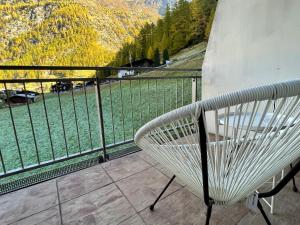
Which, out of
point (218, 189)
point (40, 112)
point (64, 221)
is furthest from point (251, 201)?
point (40, 112)

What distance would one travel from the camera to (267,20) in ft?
6.92

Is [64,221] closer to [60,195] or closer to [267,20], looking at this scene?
[60,195]

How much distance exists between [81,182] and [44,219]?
0.47m

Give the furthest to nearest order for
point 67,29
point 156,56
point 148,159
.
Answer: point 67,29
point 156,56
point 148,159

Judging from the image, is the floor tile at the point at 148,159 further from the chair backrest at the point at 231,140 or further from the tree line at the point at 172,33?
the tree line at the point at 172,33

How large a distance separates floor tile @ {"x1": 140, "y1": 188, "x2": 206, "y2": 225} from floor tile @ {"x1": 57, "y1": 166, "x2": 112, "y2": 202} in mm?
593

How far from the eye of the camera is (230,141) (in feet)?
2.40

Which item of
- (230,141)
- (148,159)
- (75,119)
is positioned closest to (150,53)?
(75,119)

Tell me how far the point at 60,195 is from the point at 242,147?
1590 mm

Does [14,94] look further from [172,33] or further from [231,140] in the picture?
[172,33]

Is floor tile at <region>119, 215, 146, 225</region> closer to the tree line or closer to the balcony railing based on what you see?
the balcony railing

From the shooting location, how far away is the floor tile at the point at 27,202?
4.71 feet

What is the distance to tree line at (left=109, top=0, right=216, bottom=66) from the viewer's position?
21.8 feet

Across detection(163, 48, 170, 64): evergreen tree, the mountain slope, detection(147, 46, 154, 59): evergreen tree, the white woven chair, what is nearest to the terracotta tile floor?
the white woven chair
